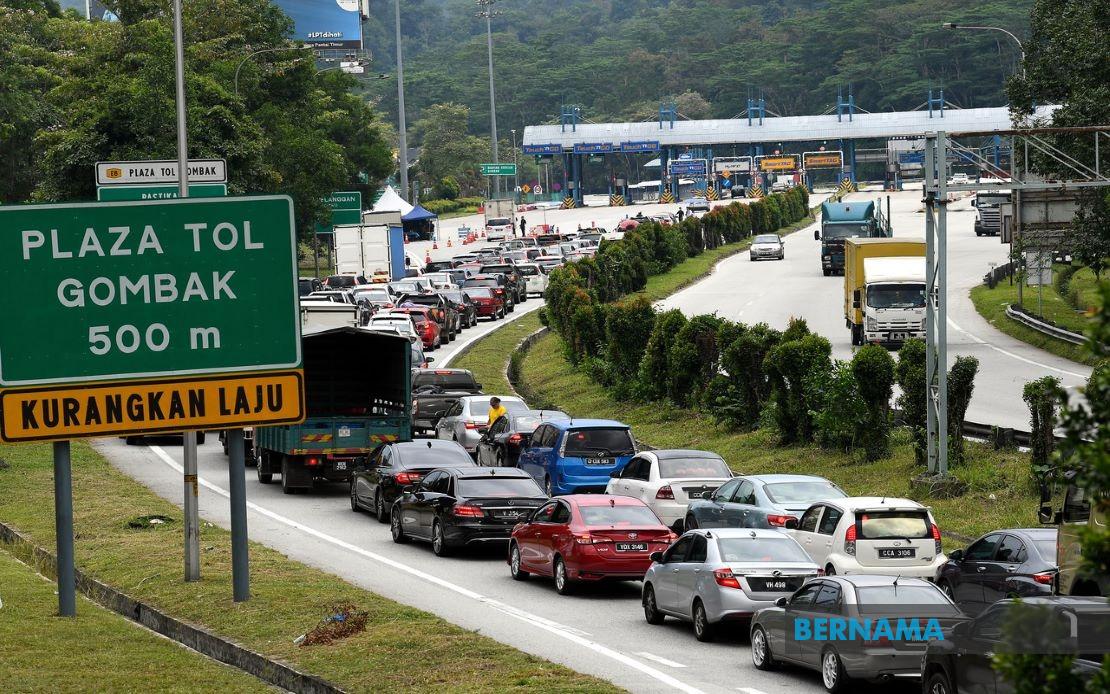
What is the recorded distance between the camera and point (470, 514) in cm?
2384

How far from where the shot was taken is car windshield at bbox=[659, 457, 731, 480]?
2545 centimetres

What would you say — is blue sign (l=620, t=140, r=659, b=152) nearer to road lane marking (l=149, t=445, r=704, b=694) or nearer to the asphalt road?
the asphalt road

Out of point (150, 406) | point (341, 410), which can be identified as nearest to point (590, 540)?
point (150, 406)

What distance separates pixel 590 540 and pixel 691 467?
536 cm

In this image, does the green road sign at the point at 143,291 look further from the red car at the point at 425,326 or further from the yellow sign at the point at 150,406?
the red car at the point at 425,326

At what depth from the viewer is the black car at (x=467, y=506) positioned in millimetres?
23828

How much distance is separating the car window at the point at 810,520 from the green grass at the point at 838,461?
3.71 m

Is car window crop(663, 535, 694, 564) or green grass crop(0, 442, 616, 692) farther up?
car window crop(663, 535, 694, 564)

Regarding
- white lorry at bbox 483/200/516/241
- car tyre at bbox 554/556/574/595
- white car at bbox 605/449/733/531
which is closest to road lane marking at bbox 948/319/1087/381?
white car at bbox 605/449/733/531

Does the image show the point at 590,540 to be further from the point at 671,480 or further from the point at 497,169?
the point at 497,169

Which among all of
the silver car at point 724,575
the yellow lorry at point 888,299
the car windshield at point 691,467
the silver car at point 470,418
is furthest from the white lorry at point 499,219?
the silver car at point 724,575

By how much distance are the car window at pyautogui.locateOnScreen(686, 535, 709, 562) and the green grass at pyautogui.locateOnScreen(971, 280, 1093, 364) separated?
2480 centimetres

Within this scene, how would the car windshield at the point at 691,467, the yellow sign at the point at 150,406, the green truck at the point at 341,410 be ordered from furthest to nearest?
the green truck at the point at 341,410
the car windshield at the point at 691,467
the yellow sign at the point at 150,406

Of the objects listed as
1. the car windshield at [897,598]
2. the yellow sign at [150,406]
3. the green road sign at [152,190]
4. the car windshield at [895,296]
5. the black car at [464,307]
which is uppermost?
the green road sign at [152,190]
